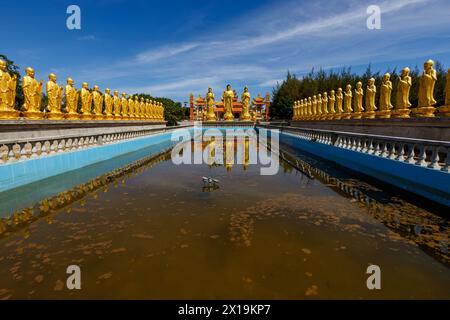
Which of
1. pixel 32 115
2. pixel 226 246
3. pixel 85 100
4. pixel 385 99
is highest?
pixel 85 100

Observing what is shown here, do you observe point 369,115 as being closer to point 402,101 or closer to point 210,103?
point 402,101

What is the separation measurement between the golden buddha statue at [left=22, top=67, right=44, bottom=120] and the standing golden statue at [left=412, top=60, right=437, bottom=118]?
15252 mm

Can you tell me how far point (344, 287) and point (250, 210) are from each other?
2882 mm

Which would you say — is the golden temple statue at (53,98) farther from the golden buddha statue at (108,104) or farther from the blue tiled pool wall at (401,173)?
the blue tiled pool wall at (401,173)

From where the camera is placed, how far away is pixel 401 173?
24.9ft

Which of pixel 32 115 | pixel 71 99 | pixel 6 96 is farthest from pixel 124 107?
pixel 6 96

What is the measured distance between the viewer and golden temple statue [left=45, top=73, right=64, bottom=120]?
513 inches

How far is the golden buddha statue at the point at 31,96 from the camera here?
11112mm

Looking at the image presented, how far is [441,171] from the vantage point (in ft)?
19.4

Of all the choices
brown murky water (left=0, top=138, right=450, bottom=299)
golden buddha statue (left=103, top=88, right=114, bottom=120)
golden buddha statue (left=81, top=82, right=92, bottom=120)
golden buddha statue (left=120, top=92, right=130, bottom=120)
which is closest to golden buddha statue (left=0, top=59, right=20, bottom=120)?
brown murky water (left=0, top=138, right=450, bottom=299)

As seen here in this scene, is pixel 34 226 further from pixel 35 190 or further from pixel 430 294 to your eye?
pixel 430 294

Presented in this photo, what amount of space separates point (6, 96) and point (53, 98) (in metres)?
3.69

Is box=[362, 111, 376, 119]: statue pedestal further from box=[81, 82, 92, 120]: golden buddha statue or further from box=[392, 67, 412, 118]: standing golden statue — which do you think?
box=[81, 82, 92, 120]: golden buddha statue
